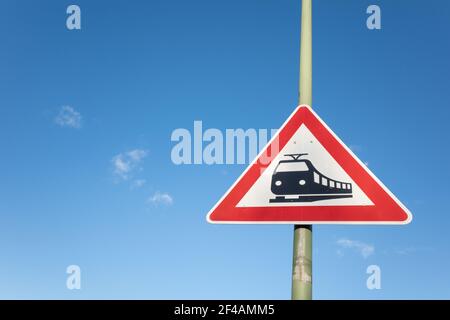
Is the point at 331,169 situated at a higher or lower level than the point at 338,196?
higher

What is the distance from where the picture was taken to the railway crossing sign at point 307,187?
8.54 ft

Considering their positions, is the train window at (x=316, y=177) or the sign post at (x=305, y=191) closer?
the sign post at (x=305, y=191)

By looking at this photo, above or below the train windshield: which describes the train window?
below

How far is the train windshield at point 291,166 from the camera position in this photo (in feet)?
9.07

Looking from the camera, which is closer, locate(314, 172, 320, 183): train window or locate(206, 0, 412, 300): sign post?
locate(206, 0, 412, 300): sign post

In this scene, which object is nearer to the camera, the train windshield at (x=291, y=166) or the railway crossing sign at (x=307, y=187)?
the railway crossing sign at (x=307, y=187)

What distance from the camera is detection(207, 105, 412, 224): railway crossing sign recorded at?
8.54 ft

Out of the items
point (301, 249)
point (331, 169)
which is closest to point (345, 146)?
point (331, 169)

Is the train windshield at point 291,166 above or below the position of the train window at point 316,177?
above

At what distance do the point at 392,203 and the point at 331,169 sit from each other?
1.28 ft
